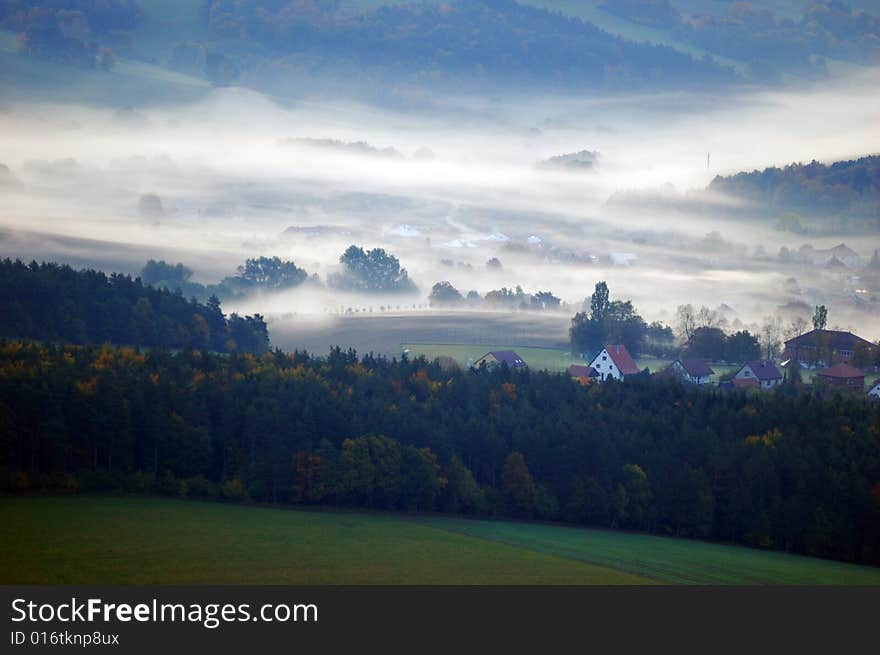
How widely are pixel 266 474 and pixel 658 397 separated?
87.0 feet

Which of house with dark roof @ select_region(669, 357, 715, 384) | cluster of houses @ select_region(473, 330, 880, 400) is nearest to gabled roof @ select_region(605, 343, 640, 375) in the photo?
cluster of houses @ select_region(473, 330, 880, 400)

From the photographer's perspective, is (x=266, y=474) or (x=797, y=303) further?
(x=797, y=303)

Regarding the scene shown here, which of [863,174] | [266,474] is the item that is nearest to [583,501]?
[266,474]

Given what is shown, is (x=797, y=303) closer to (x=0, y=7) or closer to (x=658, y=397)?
(x=658, y=397)

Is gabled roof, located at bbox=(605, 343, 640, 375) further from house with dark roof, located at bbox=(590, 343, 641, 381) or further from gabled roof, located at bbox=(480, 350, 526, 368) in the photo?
gabled roof, located at bbox=(480, 350, 526, 368)

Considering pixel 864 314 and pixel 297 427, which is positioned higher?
pixel 864 314

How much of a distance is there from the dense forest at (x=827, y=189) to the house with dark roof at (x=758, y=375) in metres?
76.9

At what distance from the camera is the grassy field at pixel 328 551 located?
109 ft

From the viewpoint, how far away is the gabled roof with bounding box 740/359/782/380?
88.9 meters

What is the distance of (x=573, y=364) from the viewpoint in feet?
309

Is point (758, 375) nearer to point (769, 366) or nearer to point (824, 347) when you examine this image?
point (769, 366)

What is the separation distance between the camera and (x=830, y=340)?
10325cm

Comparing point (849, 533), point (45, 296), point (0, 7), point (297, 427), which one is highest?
point (0, 7)

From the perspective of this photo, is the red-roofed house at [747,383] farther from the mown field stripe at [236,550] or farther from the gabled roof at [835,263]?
the gabled roof at [835,263]
